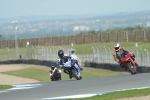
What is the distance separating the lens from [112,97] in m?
15.9

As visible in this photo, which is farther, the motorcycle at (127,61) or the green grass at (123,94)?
the motorcycle at (127,61)

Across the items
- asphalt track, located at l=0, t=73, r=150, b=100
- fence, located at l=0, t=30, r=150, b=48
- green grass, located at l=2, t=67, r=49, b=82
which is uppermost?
fence, located at l=0, t=30, r=150, b=48

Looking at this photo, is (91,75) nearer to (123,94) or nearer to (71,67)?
(71,67)

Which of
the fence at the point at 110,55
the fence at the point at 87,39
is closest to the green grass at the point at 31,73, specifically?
the fence at the point at 110,55

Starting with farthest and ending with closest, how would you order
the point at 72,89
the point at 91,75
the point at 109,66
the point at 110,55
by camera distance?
1. the point at 110,55
2. the point at 109,66
3. the point at 91,75
4. the point at 72,89

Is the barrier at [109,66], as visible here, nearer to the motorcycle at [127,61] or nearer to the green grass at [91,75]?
the green grass at [91,75]

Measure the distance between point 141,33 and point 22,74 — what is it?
43521mm

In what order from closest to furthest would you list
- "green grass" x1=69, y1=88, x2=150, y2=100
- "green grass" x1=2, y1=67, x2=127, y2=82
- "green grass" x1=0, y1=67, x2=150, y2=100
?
"green grass" x1=69, y1=88, x2=150, y2=100 < "green grass" x1=0, y1=67, x2=150, y2=100 < "green grass" x1=2, y1=67, x2=127, y2=82

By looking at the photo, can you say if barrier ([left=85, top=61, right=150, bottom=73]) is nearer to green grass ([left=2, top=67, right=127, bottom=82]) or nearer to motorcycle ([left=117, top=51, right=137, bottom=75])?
green grass ([left=2, top=67, right=127, bottom=82])

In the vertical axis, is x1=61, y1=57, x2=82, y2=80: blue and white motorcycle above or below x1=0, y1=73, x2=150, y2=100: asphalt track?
above

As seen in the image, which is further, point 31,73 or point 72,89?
point 31,73

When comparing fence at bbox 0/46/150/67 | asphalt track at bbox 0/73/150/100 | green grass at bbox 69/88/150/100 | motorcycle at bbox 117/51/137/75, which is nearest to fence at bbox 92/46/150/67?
fence at bbox 0/46/150/67

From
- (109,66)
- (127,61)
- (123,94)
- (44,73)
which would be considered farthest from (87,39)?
(123,94)

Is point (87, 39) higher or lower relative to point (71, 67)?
higher
